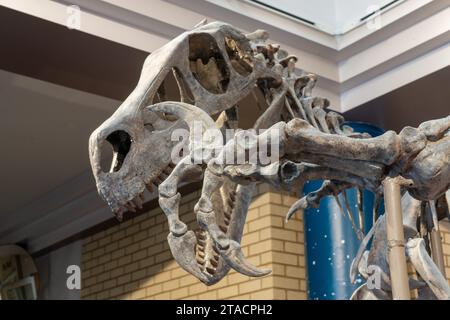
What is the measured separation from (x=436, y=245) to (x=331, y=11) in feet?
8.34

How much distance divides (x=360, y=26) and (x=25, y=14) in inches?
82.9

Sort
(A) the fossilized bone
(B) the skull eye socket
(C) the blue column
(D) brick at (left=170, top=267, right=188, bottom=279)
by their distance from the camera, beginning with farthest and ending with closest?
(D) brick at (left=170, top=267, right=188, bottom=279)
(C) the blue column
(A) the fossilized bone
(B) the skull eye socket

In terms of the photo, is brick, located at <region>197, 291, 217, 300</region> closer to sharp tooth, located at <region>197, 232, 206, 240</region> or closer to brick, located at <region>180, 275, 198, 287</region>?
brick, located at <region>180, 275, 198, 287</region>

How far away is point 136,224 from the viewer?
674 cm

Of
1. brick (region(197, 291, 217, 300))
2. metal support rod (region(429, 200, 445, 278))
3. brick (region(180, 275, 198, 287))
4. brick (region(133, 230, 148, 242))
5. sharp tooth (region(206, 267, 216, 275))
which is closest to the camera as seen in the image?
sharp tooth (region(206, 267, 216, 275))

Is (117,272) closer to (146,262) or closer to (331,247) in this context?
(146,262)

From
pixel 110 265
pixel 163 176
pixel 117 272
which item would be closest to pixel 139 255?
pixel 117 272

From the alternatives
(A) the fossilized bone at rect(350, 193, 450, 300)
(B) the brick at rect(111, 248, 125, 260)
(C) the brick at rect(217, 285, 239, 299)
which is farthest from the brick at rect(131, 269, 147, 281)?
(A) the fossilized bone at rect(350, 193, 450, 300)

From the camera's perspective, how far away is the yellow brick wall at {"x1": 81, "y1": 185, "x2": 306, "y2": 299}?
208 inches

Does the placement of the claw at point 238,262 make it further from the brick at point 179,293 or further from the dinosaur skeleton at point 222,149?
the brick at point 179,293

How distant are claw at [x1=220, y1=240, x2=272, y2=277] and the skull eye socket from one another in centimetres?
37

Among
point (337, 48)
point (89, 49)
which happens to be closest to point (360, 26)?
point (337, 48)

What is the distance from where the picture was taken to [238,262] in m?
1.81
